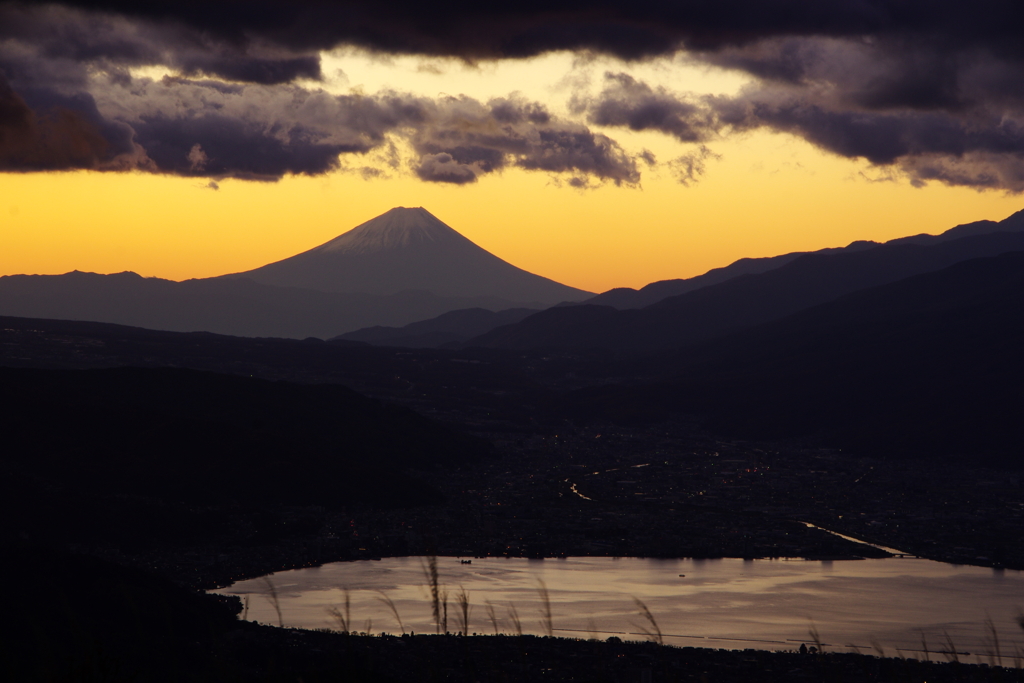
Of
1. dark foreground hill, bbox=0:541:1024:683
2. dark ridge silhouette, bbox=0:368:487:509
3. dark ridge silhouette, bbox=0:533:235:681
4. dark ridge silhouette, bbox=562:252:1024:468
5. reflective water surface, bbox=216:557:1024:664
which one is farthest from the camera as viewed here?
dark ridge silhouette, bbox=562:252:1024:468

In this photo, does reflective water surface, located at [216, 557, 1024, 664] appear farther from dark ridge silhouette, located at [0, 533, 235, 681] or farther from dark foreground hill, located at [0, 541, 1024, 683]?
dark ridge silhouette, located at [0, 533, 235, 681]

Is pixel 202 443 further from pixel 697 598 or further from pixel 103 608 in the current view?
pixel 103 608

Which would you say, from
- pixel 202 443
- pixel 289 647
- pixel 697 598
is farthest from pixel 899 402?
pixel 289 647

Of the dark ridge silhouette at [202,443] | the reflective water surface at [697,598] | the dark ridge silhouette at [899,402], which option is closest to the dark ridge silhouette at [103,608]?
the reflective water surface at [697,598]

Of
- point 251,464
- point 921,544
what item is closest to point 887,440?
point 921,544

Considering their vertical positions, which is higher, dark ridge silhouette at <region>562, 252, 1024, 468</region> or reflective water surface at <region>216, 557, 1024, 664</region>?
dark ridge silhouette at <region>562, 252, 1024, 468</region>

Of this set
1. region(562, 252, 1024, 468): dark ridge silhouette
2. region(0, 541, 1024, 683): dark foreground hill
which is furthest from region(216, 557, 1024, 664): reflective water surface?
region(562, 252, 1024, 468): dark ridge silhouette

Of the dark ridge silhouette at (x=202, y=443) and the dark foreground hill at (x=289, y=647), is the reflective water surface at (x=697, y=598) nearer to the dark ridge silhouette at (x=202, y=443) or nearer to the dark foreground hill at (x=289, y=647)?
the dark foreground hill at (x=289, y=647)
